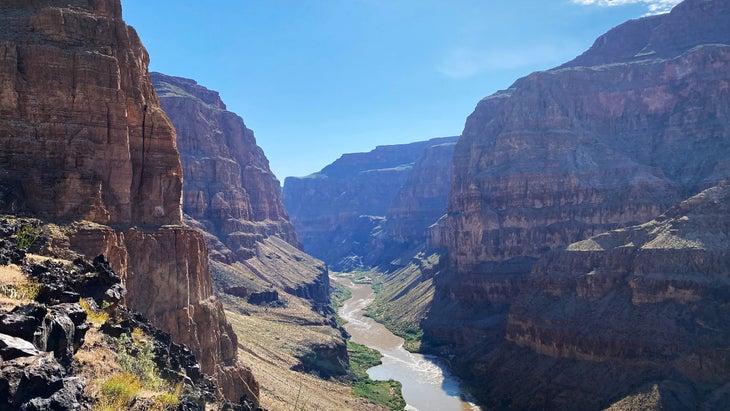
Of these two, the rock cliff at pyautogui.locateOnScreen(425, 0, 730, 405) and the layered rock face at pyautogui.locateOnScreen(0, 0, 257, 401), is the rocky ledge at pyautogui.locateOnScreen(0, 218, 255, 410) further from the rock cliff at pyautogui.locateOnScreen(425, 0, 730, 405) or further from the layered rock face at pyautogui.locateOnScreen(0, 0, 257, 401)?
the rock cliff at pyautogui.locateOnScreen(425, 0, 730, 405)

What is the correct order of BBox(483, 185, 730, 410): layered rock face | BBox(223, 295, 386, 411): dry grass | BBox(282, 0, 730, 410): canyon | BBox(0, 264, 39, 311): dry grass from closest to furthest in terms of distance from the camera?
BBox(0, 264, 39, 311): dry grass < BBox(223, 295, 386, 411): dry grass < BBox(483, 185, 730, 410): layered rock face < BBox(282, 0, 730, 410): canyon

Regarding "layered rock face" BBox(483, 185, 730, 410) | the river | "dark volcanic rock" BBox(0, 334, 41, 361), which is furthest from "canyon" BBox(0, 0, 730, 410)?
the river

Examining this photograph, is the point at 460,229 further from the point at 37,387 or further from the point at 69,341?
the point at 37,387

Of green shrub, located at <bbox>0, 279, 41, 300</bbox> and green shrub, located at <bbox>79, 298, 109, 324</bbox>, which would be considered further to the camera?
green shrub, located at <bbox>79, 298, 109, 324</bbox>

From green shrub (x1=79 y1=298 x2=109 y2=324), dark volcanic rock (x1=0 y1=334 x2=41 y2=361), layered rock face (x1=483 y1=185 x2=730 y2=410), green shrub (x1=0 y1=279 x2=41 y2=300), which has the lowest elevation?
layered rock face (x1=483 y1=185 x2=730 y2=410)

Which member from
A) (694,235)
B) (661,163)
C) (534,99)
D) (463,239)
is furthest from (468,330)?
(534,99)
